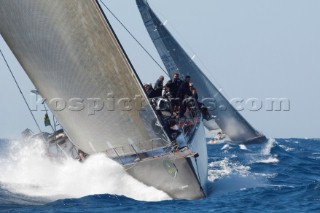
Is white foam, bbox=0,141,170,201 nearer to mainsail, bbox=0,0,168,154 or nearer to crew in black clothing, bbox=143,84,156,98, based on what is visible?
mainsail, bbox=0,0,168,154

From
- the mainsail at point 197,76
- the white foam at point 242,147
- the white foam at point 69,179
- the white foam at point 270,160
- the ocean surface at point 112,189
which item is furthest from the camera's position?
the white foam at point 242,147

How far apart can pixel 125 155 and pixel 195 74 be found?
2154 centimetres

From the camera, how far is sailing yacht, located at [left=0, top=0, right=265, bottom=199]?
17.2 meters

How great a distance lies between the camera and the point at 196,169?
17.6 m

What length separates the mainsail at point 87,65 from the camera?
17172mm

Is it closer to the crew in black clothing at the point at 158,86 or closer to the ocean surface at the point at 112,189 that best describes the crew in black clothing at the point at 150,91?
the crew in black clothing at the point at 158,86

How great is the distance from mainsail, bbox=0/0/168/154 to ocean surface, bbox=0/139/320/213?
0.95m

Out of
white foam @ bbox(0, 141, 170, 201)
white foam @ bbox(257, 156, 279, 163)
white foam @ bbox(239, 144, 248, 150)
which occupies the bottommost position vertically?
white foam @ bbox(257, 156, 279, 163)

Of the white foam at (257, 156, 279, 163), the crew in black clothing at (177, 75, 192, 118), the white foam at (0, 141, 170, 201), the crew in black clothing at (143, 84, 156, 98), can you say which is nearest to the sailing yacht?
the white foam at (0, 141, 170, 201)

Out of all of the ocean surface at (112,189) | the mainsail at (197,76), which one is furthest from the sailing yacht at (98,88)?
the mainsail at (197,76)

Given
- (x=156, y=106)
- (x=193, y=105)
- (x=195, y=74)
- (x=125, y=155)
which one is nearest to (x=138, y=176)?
(x=125, y=155)

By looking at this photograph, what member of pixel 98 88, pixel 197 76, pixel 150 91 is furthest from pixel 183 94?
pixel 197 76

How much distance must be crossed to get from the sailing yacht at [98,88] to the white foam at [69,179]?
247 millimetres

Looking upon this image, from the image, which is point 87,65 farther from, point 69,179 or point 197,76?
point 197,76
